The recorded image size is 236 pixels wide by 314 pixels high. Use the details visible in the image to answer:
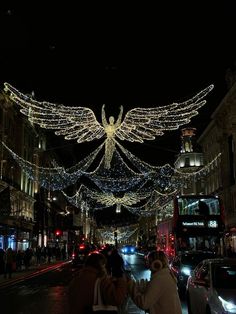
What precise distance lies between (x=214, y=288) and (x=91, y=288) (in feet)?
17.2

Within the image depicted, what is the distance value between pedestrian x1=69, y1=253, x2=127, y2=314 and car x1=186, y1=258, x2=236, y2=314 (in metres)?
4.09

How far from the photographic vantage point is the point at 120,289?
210 inches

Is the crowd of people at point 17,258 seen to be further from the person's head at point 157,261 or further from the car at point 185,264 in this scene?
the person's head at point 157,261

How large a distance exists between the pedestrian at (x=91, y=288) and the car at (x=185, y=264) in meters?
13.3

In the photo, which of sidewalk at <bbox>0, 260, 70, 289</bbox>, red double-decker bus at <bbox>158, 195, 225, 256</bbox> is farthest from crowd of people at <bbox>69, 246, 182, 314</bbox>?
sidewalk at <bbox>0, 260, 70, 289</bbox>

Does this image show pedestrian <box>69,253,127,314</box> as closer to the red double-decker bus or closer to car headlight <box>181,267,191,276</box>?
car headlight <box>181,267,191,276</box>

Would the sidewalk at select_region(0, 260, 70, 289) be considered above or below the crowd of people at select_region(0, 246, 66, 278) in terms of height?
below

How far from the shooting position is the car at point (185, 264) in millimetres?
18641

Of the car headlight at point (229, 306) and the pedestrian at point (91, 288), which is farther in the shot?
the car headlight at point (229, 306)

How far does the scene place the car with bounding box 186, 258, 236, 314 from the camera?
365 inches

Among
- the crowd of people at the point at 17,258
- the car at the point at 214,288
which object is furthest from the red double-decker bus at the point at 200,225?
the car at the point at 214,288

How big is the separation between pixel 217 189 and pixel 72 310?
221 ft

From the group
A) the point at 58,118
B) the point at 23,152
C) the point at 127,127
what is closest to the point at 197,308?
the point at 127,127

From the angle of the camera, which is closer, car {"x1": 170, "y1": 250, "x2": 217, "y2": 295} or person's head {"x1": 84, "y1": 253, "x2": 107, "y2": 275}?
person's head {"x1": 84, "y1": 253, "x2": 107, "y2": 275}
